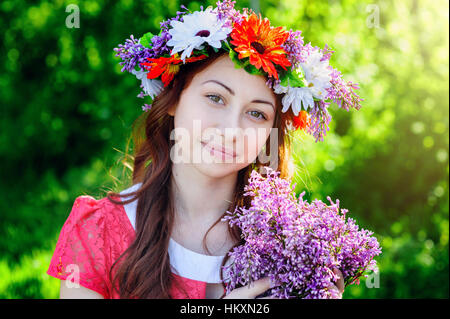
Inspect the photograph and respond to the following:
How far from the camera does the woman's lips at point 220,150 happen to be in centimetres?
236

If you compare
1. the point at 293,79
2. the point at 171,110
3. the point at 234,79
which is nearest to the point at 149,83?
the point at 171,110

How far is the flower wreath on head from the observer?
231 centimetres

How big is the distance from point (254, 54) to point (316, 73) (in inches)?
13.6

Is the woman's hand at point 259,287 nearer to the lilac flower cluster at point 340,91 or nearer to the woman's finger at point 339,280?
the woman's finger at point 339,280

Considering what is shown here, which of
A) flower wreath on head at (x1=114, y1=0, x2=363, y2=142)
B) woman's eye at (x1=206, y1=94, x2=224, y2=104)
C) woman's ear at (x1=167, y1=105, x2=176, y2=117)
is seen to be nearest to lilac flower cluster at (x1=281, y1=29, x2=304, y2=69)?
flower wreath on head at (x1=114, y1=0, x2=363, y2=142)

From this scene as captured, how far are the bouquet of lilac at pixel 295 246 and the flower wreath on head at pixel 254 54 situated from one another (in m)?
0.54

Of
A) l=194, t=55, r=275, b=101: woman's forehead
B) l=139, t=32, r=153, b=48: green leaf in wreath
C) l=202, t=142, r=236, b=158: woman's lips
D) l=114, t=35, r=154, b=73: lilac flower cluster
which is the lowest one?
l=202, t=142, r=236, b=158: woman's lips

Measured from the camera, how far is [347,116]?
5.91m

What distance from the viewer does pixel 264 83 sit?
238 centimetres

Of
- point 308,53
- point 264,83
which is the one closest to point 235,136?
point 264,83

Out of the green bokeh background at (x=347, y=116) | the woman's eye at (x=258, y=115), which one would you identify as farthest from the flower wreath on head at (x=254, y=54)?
the green bokeh background at (x=347, y=116)

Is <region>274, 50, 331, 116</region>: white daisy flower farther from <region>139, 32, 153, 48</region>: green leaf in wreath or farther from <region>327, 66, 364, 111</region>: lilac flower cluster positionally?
<region>139, 32, 153, 48</region>: green leaf in wreath

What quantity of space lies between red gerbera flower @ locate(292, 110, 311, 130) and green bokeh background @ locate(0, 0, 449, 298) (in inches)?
72.4

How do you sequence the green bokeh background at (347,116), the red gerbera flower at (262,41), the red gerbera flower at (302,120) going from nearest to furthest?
the red gerbera flower at (262,41)
the red gerbera flower at (302,120)
the green bokeh background at (347,116)
